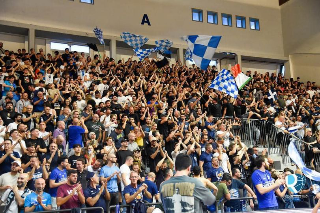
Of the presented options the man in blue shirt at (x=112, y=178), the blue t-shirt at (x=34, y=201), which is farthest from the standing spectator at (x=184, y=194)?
the man in blue shirt at (x=112, y=178)

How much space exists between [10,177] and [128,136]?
12.6 ft

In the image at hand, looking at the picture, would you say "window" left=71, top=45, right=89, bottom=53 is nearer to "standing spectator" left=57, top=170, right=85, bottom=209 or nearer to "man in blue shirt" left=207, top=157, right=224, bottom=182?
"man in blue shirt" left=207, top=157, right=224, bottom=182

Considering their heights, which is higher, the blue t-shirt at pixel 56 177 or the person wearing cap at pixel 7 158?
the person wearing cap at pixel 7 158

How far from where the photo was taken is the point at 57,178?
836 cm

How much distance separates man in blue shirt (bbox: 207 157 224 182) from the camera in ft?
35.5

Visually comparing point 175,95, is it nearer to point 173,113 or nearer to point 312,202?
point 173,113

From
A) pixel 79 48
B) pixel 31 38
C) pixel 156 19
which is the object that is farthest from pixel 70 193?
pixel 156 19

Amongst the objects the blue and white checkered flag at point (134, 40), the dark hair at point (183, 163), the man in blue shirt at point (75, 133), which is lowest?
the dark hair at point (183, 163)

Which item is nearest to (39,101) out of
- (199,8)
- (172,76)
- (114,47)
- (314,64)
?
(172,76)

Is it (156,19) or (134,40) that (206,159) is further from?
(156,19)

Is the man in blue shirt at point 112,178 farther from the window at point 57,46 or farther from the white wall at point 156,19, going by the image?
the window at point 57,46

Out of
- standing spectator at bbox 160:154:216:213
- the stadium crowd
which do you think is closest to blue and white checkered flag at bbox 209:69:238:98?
the stadium crowd

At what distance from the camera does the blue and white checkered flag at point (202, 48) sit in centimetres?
1625

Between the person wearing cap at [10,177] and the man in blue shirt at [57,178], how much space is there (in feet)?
2.24
